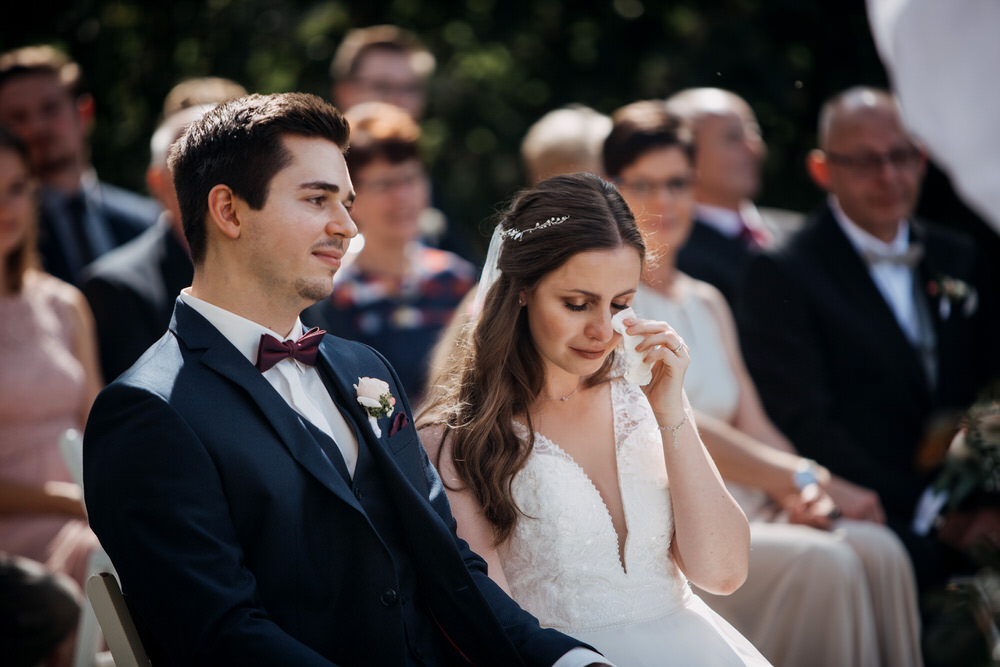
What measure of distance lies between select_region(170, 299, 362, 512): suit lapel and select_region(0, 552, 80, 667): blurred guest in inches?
69.5

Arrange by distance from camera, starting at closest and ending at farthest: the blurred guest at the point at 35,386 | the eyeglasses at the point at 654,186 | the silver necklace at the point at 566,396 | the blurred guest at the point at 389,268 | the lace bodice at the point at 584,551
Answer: the lace bodice at the point at 584,551 → the silver necklace at the point at 566,396 → the blurred guest at the point at 35,386 → the eyeglasses at the point at 654,186 → the blurred guest at the point at 389,268

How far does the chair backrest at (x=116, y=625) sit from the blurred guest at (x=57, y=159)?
3.26 metres

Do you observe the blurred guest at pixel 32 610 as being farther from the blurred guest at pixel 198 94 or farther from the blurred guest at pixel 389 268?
the blurred guest at pixel 198 94

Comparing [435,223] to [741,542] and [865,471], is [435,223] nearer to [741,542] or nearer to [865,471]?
[865,471]

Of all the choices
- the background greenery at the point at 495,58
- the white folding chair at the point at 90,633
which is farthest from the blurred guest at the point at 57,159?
the white folding chair at the point at 90,633

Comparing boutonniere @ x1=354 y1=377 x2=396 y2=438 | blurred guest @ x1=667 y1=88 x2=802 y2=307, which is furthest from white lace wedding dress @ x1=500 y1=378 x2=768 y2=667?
blurred guest @ x1=667 y1=88 x2=802 y2=307

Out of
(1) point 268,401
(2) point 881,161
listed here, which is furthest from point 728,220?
(1) point 268,401

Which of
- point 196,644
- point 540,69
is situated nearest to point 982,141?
point 196,644

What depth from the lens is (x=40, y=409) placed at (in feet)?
13.8

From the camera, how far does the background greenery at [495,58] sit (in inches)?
239

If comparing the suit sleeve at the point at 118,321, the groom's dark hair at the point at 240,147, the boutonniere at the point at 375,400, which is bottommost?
the suit sleeve at the point at 118,321

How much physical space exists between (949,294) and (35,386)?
3.71 metres

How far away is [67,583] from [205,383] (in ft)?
6.15

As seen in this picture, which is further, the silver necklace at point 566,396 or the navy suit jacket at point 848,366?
the navy suit jacket at point 848,366
